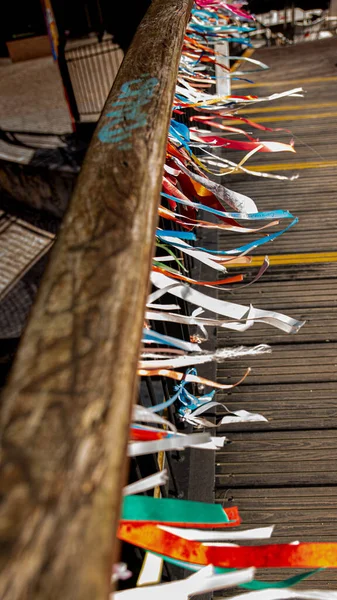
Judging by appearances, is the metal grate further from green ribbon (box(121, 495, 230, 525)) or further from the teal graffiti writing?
green ribbon (box(121, 495, 230, 525))

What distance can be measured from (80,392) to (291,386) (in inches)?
87.4

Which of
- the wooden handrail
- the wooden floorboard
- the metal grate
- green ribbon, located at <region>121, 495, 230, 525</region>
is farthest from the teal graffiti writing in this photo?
the metal grate

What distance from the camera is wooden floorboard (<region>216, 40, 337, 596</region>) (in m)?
2.46

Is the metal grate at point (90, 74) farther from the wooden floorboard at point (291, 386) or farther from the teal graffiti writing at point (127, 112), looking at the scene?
the teal graffiti writing at point (127, 112)

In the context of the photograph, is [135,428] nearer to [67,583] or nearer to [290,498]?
[67,583]

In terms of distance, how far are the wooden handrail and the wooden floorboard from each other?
5.14ft

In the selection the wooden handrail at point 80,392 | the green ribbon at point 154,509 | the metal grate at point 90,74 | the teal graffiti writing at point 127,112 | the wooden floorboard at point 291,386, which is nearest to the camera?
the wooden handrail at point 80,392

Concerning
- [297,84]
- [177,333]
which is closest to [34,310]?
[177,333]

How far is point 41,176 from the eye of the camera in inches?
559

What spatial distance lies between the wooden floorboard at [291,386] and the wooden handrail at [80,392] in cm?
157

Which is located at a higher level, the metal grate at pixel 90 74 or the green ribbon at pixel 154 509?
the metal grate at pixel 90 74

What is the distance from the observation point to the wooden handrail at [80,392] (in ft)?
2.33

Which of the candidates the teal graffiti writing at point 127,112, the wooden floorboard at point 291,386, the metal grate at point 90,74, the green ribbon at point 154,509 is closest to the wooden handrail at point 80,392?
the teal graffiti writing at point 127,112

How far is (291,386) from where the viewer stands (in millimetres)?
2982
